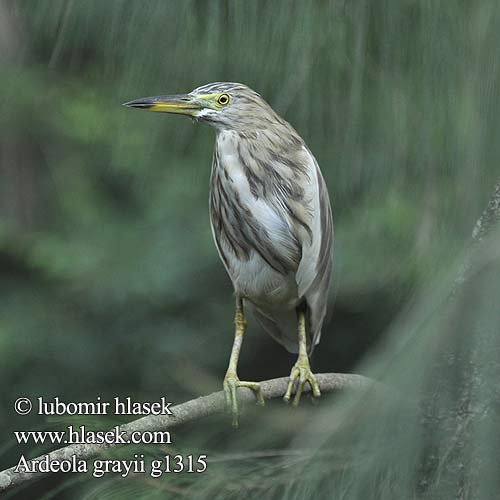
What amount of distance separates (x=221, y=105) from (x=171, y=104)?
0.64ft

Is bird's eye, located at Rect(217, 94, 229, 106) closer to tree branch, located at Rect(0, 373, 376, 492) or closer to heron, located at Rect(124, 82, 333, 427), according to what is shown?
heron, located at Rect(124, 82, 333, 427)

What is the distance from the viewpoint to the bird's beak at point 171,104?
105 centimetres

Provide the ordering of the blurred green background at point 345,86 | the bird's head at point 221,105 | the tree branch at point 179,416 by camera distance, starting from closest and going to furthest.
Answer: the blurred green background at point 345,86, the tree branch at point 179,416, the bird's head at point 221,105

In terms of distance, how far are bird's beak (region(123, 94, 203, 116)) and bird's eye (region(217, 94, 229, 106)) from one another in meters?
0.07

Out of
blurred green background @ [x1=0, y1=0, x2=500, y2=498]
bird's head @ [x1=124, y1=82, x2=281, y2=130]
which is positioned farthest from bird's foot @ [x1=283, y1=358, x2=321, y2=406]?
bird's head @ [x1=124, y1=82, x2=281, y2=130]

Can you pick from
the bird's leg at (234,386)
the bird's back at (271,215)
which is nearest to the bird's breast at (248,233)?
the bird's back at (271,215)

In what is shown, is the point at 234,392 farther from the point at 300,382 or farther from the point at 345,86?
the point at 345,86

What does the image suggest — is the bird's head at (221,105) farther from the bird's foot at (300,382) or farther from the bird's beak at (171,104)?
the bird's foot at (300,382)

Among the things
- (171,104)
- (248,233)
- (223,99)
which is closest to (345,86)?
(171,104)

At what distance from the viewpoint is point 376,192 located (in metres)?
0.91

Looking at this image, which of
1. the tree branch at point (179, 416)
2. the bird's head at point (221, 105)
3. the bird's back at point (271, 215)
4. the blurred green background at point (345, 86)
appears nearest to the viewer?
the blurred green background at point (345, 86)

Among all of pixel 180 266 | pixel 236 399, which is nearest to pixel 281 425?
pixel 236 399

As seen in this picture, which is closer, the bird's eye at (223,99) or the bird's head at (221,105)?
the bird's head at (221,105)

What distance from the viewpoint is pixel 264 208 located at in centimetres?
142
